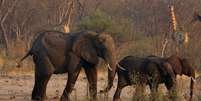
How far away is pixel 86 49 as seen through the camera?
13844 millimetres

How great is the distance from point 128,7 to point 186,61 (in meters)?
34.5

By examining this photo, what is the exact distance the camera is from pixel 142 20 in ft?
144

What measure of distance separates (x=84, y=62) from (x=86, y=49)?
0.94 feet

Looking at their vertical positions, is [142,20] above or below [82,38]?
below

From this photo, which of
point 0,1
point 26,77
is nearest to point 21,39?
point 0,1

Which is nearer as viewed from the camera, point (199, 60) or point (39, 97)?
point (39, 97)

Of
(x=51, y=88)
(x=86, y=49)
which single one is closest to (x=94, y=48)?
(x=86, y=49)

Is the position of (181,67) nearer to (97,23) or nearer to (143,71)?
(143,71)

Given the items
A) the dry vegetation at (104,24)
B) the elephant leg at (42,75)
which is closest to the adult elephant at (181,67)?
the elephant leg at (42,75)

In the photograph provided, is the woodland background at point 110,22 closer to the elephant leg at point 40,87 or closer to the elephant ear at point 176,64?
the elephant ear at point 176,64

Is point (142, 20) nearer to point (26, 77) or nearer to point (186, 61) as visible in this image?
point (26, 77)

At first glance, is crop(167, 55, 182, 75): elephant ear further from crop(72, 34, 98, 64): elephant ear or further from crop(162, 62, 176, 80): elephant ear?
crop(72, 34, 98, 64): elephant ear

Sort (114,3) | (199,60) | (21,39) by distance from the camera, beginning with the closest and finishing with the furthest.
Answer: (199,60) < (21,39) < (114,3)

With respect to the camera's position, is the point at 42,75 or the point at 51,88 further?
the point at 51,88
